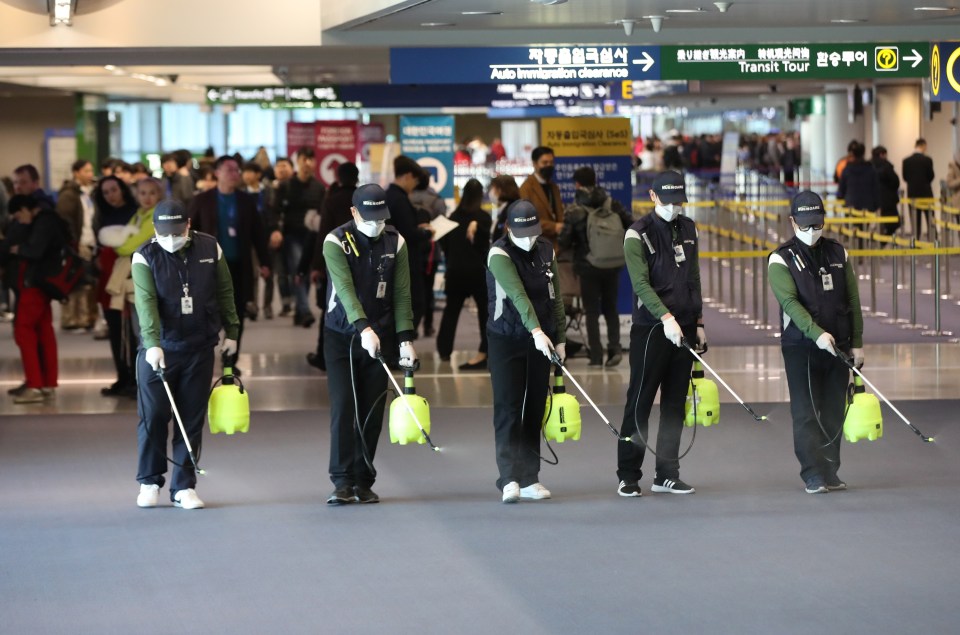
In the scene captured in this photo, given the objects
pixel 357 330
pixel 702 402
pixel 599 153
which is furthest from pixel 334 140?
pixel 357 330

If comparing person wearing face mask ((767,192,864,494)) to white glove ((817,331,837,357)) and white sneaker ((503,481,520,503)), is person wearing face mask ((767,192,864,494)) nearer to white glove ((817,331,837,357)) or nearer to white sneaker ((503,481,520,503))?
white glove ((817,331,837,357))

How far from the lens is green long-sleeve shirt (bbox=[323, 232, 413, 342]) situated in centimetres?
906

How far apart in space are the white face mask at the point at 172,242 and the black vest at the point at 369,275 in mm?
854

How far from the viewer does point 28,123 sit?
127 feet

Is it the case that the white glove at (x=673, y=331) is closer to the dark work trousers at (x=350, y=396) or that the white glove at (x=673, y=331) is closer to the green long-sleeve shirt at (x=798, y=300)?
the green long-sleeve shirt at (x=798, y=300)

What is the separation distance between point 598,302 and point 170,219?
256 inches

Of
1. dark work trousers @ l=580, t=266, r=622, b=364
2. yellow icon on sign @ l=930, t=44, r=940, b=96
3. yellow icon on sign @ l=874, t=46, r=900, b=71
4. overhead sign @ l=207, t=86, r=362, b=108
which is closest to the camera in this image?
yellow icon on sign @ l=930, t=44, r=940, b=96

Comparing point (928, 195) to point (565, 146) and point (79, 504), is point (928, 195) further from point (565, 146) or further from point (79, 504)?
point (79, 504)

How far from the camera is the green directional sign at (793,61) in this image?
14195mm

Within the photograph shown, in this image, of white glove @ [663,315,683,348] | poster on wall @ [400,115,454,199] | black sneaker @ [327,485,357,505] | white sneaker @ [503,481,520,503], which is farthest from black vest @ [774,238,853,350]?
poster on wall @ [400,115,454,199]

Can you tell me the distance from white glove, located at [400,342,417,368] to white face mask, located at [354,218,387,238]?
66 centimetres

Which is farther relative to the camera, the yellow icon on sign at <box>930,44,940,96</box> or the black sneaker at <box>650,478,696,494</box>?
the yellow icon on sign at <box>930,44,940,96</box>

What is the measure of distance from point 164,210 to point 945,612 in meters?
4.76

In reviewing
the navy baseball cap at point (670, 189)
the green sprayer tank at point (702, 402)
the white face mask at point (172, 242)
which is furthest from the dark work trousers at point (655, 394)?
the white face mask at point (172, 242)
